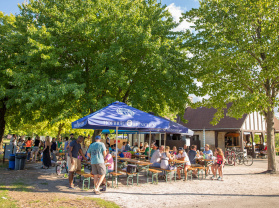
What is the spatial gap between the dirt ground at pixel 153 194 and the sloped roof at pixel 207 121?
15474 mm

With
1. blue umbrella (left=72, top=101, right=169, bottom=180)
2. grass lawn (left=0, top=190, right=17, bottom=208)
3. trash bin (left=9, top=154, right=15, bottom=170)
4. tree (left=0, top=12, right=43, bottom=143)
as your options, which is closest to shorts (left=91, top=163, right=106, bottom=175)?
blue umbrella (left=72, top=101, right=169, bottom=180)

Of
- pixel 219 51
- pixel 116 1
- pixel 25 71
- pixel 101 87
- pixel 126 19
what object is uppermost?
pixel 116 1

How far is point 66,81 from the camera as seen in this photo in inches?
488

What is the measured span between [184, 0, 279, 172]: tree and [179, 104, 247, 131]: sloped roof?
10912 millimetres

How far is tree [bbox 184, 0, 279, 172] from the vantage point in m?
12.0

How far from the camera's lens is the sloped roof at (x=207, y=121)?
25.6 m

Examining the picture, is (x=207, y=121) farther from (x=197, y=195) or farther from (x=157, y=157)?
(x=197, y=195)

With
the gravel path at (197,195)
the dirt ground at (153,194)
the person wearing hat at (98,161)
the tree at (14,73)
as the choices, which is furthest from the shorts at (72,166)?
the tree at (14,73)

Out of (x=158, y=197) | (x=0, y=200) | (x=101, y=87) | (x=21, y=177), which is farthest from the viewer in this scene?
(x=101, y=87)

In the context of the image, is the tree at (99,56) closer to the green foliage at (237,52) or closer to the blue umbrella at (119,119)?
the green foliage at (237,52)

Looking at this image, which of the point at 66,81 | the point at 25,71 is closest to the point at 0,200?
the point at 66,81

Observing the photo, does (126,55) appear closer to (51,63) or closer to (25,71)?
(51,63)

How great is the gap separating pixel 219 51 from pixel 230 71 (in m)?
1.66

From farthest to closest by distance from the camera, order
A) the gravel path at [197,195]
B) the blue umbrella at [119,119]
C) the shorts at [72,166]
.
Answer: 1. the shorts at [72,166]
2. the blue umbrella at [119,119]
3. the gravel path at [197,195]
